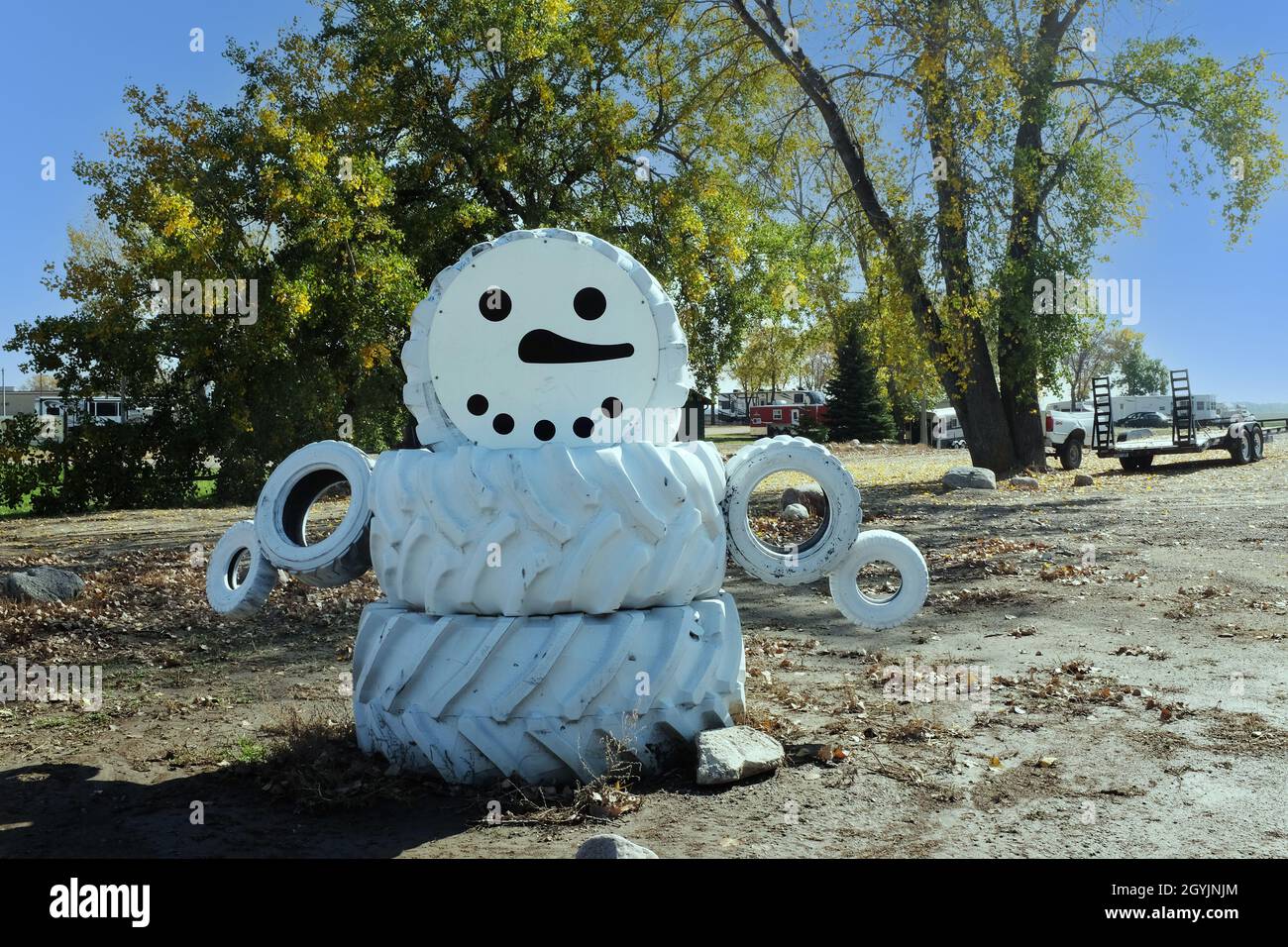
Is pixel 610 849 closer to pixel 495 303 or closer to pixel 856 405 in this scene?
pixel 495 303

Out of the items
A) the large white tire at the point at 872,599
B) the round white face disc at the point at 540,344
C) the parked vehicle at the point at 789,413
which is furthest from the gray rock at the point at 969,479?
the parked vehicle at the point at 789,413

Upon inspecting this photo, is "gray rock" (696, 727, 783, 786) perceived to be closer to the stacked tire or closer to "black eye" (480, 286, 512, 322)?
the stacked tire

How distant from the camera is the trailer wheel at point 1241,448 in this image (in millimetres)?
24047

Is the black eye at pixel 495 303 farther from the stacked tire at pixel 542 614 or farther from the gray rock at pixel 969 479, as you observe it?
the gray rock at pixel 969 479

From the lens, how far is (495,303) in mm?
5480

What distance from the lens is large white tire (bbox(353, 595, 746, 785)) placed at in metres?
5.07

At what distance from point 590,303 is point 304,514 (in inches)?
78.7

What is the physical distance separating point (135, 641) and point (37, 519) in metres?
12.6

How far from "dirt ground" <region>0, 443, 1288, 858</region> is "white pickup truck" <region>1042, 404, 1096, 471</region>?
45.3ft

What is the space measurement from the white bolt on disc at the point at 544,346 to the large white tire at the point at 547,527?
0.34 m

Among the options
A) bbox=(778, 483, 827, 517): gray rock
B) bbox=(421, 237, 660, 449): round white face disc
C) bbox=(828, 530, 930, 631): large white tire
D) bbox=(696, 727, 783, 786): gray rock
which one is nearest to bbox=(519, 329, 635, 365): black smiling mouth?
bbox=(421, 237, 660, 449): round white face disc

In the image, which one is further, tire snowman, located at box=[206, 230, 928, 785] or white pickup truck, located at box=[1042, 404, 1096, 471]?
white pickup truck, located at box=[1042, 404, 1096, 471]

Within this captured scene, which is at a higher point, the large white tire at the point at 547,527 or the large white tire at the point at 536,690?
the large white tire at the point at 547,527
